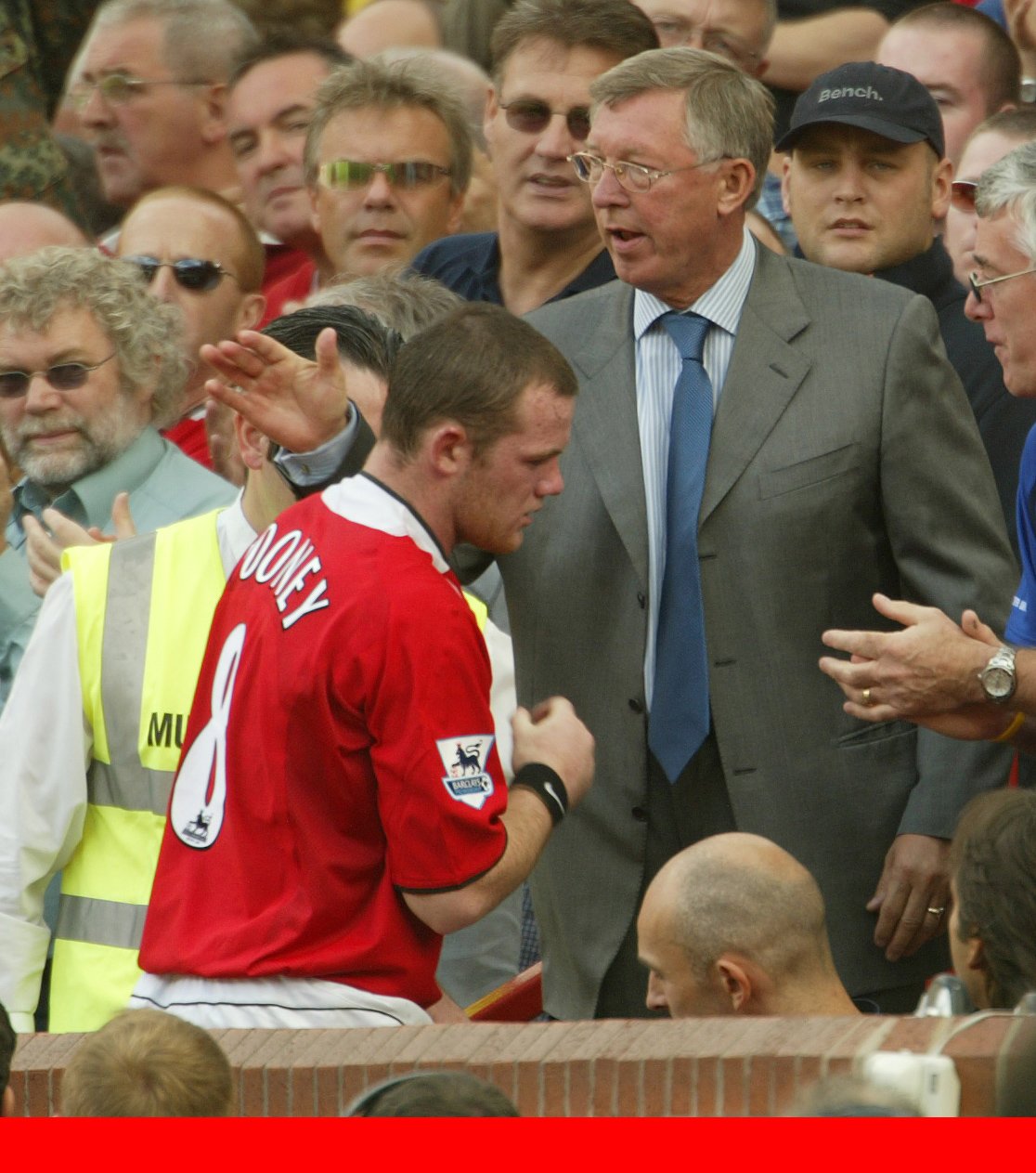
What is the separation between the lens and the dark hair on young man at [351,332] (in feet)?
14.4

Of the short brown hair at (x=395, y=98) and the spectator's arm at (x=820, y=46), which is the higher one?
the spectator's arm at (x=820, y=46)

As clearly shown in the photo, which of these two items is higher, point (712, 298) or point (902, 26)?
point (902, 26)

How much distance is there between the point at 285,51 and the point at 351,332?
300 cm

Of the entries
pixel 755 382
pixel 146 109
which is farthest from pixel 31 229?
pixel 755 382

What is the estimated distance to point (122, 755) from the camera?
415cm

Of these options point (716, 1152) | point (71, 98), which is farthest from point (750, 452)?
point (71, 98)

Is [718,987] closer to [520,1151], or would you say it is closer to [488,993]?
[488,993]

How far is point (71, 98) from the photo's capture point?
785 cm

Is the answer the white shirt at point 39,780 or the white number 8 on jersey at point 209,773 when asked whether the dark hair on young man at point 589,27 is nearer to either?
the white shirt at point 39,780

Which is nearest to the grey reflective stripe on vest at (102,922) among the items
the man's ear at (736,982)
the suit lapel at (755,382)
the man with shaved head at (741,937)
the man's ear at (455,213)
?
the man with shaved head at (741,937)

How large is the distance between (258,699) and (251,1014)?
51 centimetres

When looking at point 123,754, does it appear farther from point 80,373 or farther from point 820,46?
point 820,46

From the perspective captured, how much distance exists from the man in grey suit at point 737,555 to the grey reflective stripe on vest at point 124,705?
0.85 m

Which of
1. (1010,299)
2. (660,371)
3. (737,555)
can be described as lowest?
(737,555)
